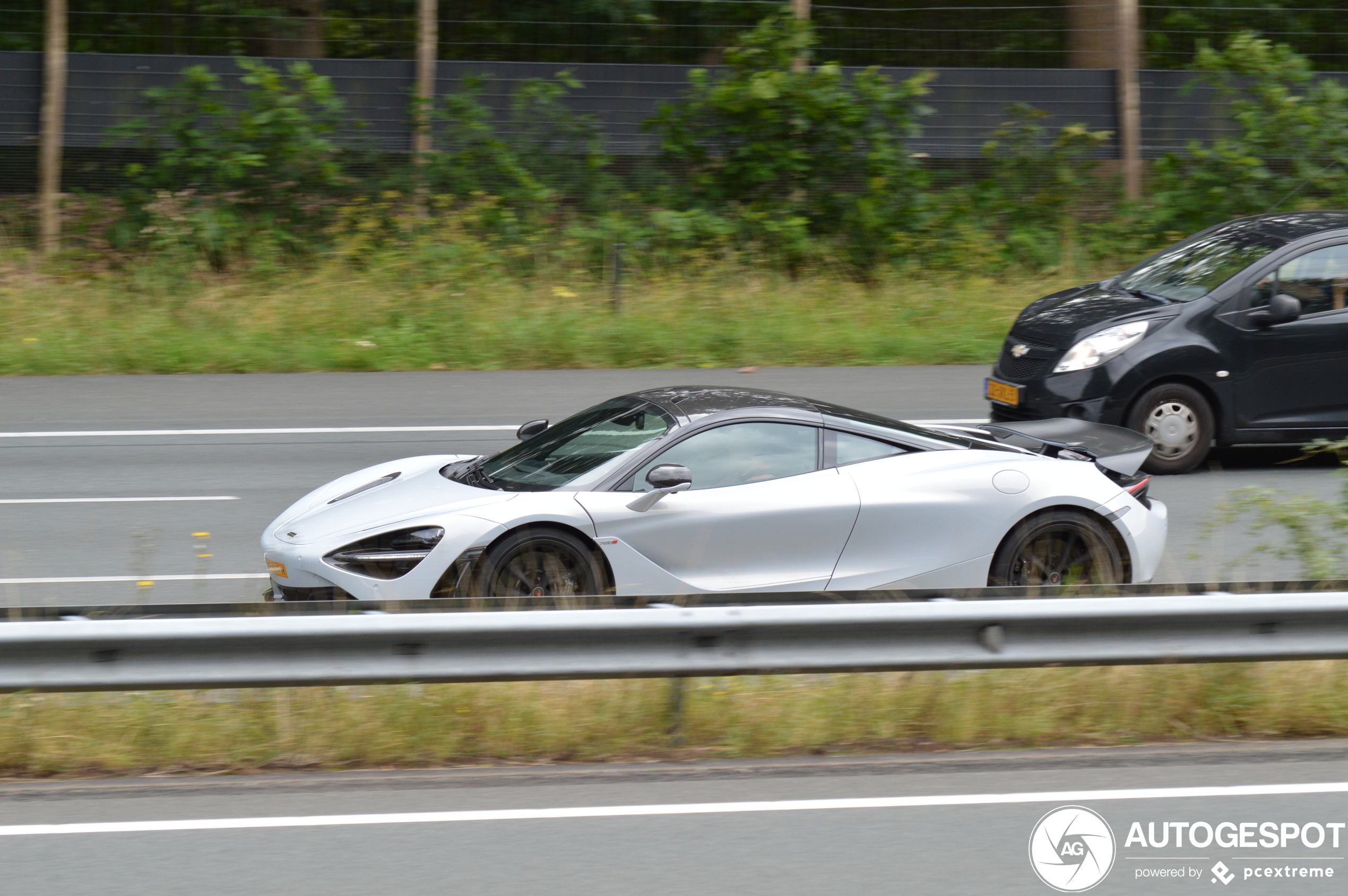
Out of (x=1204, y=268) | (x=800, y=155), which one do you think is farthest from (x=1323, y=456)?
(x=800, y=155)

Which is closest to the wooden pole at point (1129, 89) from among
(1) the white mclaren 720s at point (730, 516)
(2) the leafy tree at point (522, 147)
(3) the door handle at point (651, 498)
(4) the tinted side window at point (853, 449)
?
(2) the leafy tree at point (522, 147)

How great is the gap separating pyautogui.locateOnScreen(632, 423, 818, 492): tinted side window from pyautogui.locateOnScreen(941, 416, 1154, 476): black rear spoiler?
116 centimetres

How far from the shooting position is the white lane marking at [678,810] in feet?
14.9

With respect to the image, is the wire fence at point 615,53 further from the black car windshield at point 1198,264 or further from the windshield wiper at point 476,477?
the windshield wiper at point 476,477

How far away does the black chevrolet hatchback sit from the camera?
9.95m

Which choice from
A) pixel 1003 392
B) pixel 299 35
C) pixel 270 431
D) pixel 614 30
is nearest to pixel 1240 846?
pixel 1003 392

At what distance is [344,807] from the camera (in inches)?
185

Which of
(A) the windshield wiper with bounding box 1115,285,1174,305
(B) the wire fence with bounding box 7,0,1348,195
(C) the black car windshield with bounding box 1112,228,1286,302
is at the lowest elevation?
(A) the windshield wiper with bounding box 1115,285,1174,305

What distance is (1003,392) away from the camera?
34.5 feet

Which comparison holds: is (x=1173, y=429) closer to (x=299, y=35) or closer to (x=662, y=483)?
(x=662, y=483)

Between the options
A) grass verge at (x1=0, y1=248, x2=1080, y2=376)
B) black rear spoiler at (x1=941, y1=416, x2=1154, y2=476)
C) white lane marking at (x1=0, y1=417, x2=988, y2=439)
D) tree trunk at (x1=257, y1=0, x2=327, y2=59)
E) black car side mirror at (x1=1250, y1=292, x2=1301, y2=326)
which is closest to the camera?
black rear spoiler at (x1=941, y1=416, x2=1154, y2=476)

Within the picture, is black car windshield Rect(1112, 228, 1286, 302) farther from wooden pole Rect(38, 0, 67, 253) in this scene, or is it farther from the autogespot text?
wooden pole Rect(38, 0, 67, 253)

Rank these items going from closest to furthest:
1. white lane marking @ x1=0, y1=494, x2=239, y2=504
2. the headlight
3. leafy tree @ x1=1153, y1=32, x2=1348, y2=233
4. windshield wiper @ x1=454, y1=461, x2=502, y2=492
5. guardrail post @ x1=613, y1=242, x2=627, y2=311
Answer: windshield wiper @ x1=454, y1=461, x2=502, y2=492 < white lane marking @ x1=0, y1=494, x2=239, y2=504 < the headlight < guardrail post @ x1=613, y1=242, x2=627, y2=311 < leafy tree @ x1=1153, y1=32, x2=1348, y2=233

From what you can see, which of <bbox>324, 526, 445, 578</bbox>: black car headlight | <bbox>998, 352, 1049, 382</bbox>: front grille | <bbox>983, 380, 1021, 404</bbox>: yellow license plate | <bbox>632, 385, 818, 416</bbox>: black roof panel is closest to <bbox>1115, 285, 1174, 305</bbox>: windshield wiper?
<bbox>998, 352, 1049, 382</bbox>: front grille
